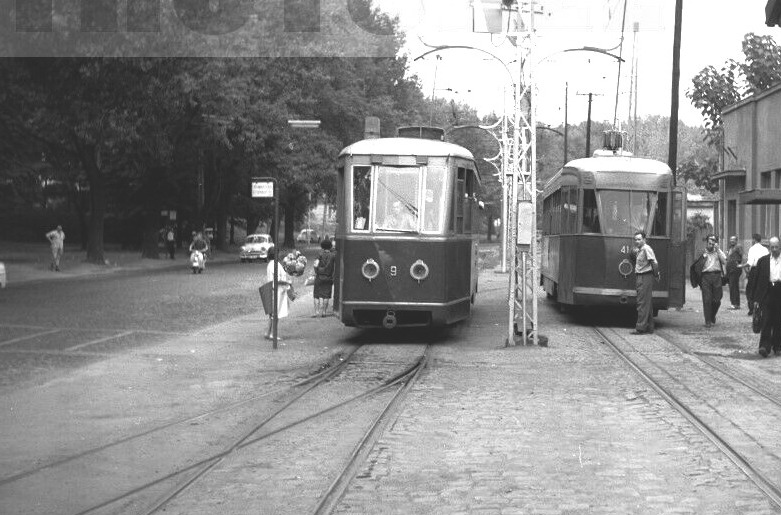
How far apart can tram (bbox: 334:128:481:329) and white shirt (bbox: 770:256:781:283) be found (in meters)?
4.93

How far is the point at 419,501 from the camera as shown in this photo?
7.79 m

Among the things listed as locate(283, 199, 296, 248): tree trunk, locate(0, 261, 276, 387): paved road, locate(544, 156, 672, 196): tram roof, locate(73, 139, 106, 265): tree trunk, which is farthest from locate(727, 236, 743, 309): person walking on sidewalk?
locate(283, 199, 296, 248): tree trunk

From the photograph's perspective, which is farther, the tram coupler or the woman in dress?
Answer: the woman in dress

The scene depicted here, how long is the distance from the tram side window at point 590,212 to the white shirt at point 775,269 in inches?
221

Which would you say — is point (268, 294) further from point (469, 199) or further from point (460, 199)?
point (469, 199)

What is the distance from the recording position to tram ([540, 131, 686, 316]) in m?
22.3

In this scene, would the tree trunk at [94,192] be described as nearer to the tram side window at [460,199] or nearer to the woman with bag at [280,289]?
the woman with bag at [280,289]

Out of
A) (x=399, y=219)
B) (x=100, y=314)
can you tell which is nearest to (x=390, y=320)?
(x=399, y=219)

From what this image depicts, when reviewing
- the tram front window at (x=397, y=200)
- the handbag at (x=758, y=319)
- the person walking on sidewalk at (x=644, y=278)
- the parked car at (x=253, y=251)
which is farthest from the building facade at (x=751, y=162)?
the parked car at (x=253, y=251)

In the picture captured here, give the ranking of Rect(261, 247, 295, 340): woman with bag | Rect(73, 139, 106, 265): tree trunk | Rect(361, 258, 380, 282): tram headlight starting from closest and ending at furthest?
Rect(361, 258, 380, 282): tram headlight, Rect(261, 247, 295, 340): woman with bag, Rect(73, 139, 106, 265): tree trunk

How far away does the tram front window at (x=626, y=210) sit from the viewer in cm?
2253

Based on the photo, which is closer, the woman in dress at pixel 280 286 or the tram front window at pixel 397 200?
the tram front window at pixel 397 200

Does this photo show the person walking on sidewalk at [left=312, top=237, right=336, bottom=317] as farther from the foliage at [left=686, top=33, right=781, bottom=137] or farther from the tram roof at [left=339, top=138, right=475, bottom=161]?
the foliage at [left=686, top=33, right=781, bottom=137]

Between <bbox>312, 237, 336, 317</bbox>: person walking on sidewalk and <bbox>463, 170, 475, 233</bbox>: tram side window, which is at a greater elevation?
<bbox>463, 170, 475, 233</bbox>: tram side window
